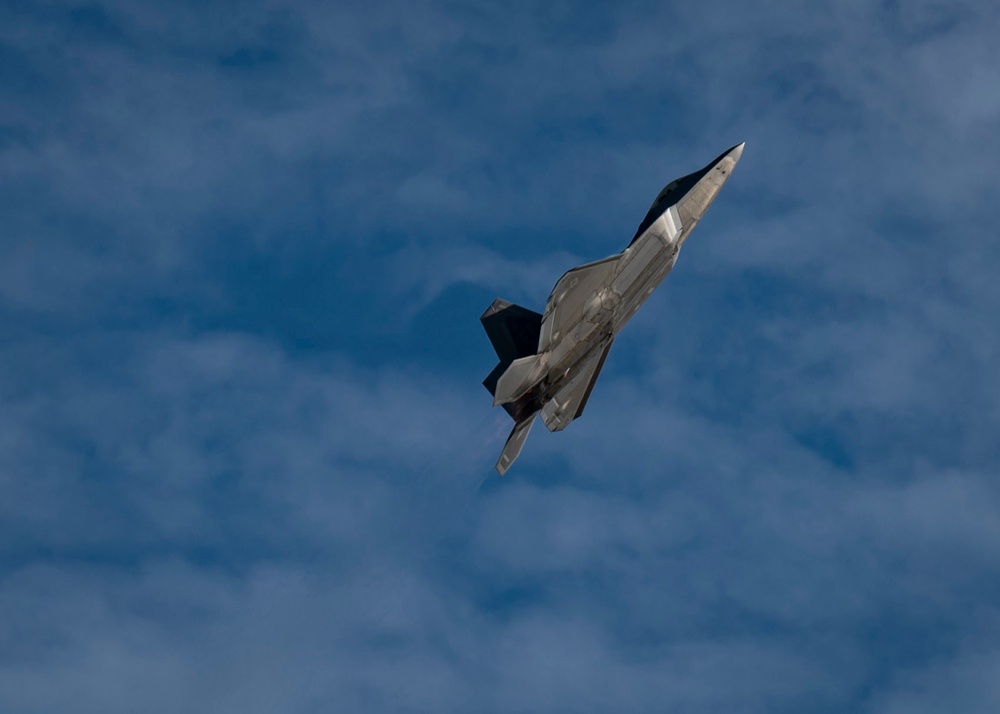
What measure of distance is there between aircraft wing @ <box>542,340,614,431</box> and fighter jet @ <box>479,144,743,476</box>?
7 cm

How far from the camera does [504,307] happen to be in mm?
97688

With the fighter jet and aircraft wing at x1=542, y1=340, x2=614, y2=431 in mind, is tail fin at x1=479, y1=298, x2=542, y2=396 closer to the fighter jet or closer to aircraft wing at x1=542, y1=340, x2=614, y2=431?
the fighter jet

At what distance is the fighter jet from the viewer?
301 ft

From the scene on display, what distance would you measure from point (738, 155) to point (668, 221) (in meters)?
8.92

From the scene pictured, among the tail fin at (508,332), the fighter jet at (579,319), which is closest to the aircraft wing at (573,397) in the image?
the fighter jet at (579,319)

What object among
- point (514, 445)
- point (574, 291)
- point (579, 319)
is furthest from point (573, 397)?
point (574, 291)

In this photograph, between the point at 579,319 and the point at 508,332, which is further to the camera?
the point at 508,332

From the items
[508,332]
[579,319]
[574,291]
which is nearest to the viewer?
[574,291]

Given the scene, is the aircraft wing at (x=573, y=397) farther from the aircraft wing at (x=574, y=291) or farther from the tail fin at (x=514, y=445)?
the aircraft wing at (x=574, y=291)

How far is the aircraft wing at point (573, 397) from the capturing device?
317ft

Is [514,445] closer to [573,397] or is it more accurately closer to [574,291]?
[573,397]

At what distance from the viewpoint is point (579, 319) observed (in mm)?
92375

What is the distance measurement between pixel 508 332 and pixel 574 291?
24.9ft

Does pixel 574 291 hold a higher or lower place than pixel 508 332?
lower
